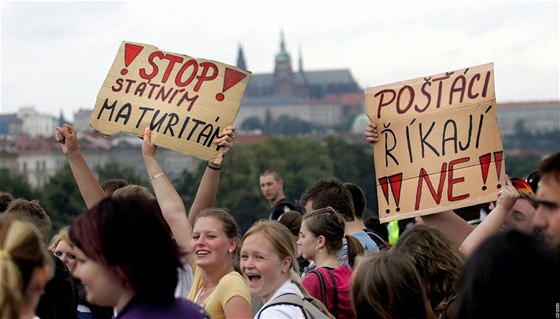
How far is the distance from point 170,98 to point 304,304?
2.10 meters

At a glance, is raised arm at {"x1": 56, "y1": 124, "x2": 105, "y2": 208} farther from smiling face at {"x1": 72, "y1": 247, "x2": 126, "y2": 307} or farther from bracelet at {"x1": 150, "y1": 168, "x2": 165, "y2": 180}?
smiling face at {"x1": 72, "y1": 247, "x2": 126, "y2": 307}

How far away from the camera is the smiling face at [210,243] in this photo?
5.95 metres

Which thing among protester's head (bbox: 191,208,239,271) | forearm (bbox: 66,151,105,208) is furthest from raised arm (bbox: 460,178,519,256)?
forearm (bbox: 66,151,105,208)

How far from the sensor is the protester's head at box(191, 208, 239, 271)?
5.96 metres

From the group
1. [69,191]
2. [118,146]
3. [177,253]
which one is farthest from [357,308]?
[118,146]

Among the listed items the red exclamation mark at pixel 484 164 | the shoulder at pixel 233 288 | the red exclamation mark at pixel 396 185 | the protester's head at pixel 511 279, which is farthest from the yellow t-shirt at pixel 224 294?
the protester's head at pixel 511 279

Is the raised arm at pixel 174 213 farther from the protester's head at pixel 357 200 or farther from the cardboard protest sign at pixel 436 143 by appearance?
the protester's head at pixel 357 200

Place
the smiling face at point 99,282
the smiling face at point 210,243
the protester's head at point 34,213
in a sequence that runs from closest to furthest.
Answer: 1. the smiling face at point 99,282
2. the smiling face at point 210,243
3. the protester's head at point 34,213

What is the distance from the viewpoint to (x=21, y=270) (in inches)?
159

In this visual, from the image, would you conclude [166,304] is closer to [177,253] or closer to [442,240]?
[177,253]

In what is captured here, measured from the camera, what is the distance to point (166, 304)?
4.22 m

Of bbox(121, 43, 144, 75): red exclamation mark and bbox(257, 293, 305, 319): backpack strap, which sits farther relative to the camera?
bbox(121, 43, 144, 75): red exclamation mark

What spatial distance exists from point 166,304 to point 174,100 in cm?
298

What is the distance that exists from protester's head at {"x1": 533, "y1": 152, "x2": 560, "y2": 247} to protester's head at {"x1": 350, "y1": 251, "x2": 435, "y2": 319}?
451 mm
